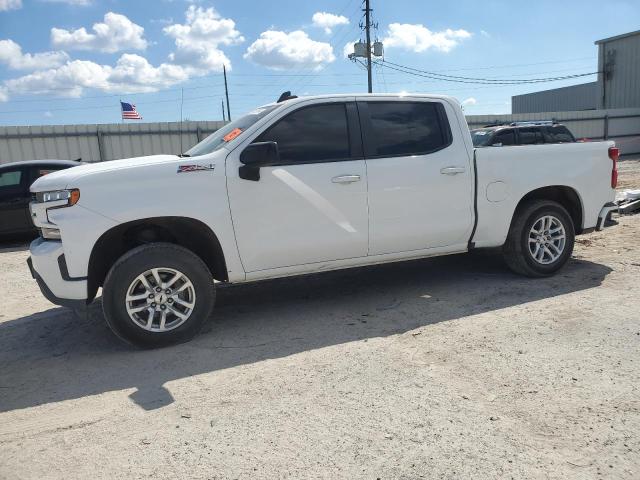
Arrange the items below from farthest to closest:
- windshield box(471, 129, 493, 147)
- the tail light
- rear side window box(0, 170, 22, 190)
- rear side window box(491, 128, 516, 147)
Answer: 1. windshield box(471, 129, 493, 147)
2. rear side window box(491, 128, 516, 147)
3. rear side window box(0, 170, 22, 190)
4. the tail light

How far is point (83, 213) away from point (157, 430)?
1.82 metres

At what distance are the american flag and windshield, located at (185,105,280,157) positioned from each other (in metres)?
17.4

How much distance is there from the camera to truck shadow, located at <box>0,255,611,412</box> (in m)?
3.72

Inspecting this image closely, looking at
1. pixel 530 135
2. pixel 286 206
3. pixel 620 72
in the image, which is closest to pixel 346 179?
pixel 286 206

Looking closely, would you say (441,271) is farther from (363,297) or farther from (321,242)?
(321,242)

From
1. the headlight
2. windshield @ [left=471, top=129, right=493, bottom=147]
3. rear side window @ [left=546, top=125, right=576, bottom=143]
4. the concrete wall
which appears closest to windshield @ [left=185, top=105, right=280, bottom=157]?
the headlight

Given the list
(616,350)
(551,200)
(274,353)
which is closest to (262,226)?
(274,353)

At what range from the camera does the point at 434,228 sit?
16.5ft

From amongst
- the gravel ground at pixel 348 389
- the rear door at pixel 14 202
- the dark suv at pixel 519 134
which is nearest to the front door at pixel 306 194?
the gravel ground at pixel 348 389

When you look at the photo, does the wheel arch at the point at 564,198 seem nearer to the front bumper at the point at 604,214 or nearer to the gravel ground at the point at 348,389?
the front bumper at the point at 604,214

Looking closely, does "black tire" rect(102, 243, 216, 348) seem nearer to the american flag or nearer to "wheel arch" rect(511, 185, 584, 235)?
"wheel arch" rect(511, 185, 584, 235)

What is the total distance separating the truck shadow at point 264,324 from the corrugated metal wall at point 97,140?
12785mm

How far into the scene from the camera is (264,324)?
471 cm

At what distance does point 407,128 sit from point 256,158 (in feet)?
5.34
